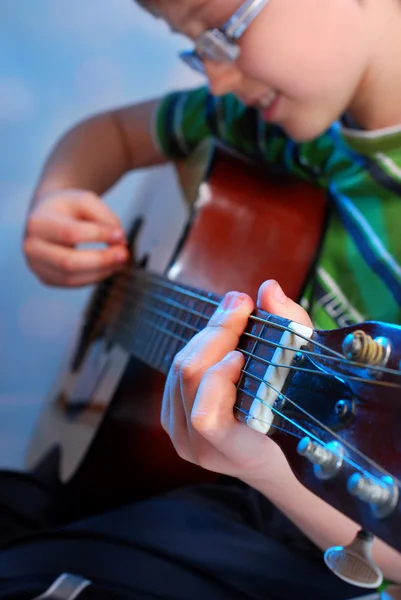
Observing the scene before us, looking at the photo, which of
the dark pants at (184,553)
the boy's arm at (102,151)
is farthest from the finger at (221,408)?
the boy's arm at (102,151)

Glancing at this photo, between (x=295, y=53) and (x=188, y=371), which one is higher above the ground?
(x=295, y=53)

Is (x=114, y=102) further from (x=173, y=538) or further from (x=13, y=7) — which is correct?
(x=173, y=538)

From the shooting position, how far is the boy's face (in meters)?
0.52

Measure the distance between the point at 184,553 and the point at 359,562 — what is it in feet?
0.97

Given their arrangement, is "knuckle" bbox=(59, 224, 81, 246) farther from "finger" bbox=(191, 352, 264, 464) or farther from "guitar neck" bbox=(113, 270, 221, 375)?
"finger" bbox=(191, 352, 264, 464)

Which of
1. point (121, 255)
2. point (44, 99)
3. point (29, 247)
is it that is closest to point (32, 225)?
point (29, 247)

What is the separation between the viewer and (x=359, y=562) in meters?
0.30

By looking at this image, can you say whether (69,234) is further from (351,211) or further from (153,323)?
(351,211)

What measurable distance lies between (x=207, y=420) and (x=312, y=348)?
0.08 m

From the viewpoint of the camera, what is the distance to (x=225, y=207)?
0.69 meters

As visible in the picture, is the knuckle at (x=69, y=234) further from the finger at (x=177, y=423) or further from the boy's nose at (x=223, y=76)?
the finger at (x=177, y=423)

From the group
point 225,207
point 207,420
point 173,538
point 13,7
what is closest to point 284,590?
point 173,538

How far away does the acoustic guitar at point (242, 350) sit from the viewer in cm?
29

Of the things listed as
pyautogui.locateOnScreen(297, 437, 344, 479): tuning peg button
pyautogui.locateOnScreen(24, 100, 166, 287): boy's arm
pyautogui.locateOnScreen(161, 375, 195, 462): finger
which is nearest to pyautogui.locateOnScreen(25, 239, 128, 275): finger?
pyautogui.locateOnScreen(24, 100, 166, 287): boy's arm
